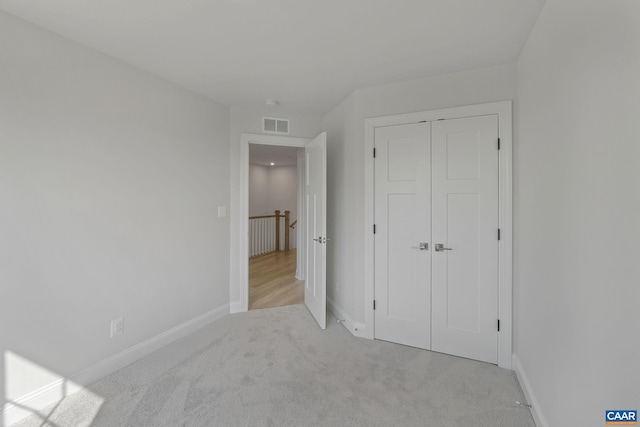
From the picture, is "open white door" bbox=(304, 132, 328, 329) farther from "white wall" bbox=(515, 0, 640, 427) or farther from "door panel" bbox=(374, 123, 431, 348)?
"white wall" bbox=(515, 0, 640, 427)

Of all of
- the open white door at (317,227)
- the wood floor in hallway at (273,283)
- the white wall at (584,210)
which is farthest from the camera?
the wood floor in hallway at (273,283)

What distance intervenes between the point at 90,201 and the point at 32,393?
48.1 inches

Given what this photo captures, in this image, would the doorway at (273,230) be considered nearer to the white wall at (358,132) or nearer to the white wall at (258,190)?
the white wall at (258,190)

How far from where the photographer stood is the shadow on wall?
5.31 feet

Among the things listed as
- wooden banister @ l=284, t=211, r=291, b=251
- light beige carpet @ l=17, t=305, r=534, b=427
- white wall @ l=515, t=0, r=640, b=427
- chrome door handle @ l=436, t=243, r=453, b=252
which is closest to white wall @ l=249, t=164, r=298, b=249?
wooden banister @ l=284, t=211, r=291, b=251

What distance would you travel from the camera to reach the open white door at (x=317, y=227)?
289 cm

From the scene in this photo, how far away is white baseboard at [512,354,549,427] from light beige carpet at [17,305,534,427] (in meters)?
0.05

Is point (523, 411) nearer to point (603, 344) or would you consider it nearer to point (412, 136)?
point (603, 344)

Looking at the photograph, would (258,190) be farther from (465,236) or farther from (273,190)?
(465,236)

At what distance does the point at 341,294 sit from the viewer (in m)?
3.12

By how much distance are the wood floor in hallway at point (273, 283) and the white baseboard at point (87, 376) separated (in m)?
Answer: 0.95

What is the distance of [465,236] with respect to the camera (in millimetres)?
2338

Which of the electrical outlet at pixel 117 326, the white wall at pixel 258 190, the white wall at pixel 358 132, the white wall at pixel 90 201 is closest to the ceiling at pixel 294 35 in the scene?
the white wall at pixel 358 132

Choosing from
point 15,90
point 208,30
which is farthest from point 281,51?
point 15,90
